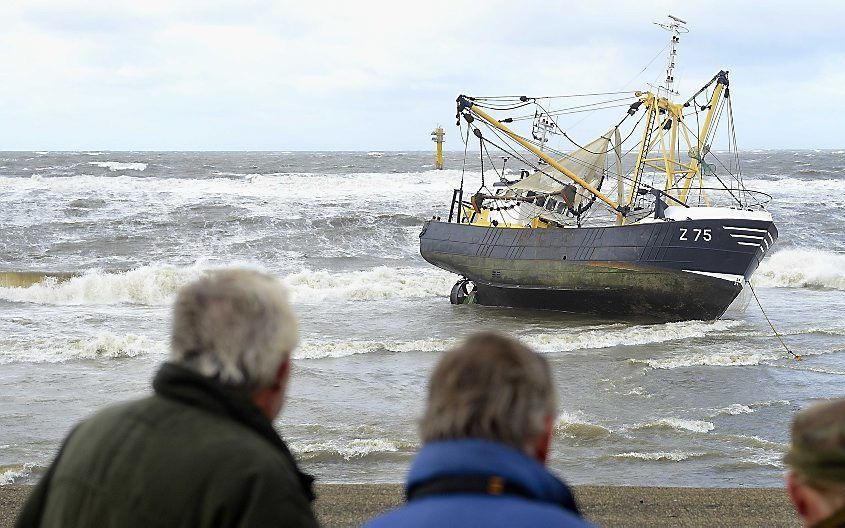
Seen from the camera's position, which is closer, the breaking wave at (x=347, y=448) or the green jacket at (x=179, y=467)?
the green jacket at (x=179, y=467)

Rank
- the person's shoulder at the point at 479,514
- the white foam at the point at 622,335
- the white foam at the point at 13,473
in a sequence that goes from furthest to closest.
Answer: the white foam at the point at 622,335 → the white foam at the point at 13,473 → the person's shoulder at the point at 479,514

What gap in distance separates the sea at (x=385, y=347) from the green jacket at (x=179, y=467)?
A: 5.37 m

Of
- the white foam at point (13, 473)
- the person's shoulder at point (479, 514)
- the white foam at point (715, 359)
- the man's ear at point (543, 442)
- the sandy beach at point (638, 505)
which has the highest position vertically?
the man's ear at point (543, 442)

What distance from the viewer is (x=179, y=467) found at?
72.6 inches

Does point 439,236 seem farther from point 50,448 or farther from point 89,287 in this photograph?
point 50,448

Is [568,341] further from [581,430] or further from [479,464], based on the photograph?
[479,464]

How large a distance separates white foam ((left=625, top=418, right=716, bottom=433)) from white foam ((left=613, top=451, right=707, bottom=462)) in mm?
954

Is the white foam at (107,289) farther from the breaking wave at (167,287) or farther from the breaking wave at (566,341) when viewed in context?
the breaking wave at (566,341)

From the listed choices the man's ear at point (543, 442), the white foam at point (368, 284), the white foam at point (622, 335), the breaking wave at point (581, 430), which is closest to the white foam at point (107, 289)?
the white foam at point (368, 284)

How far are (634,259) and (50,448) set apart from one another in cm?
1153

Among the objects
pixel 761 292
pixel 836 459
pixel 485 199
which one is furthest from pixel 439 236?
pixel 836 459

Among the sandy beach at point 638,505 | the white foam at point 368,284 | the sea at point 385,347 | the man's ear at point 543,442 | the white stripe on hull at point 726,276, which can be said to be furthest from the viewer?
the white foam at point 368,284

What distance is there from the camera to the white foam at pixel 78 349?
12508 millimetres

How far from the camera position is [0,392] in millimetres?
10461
